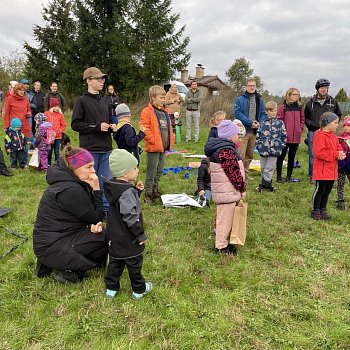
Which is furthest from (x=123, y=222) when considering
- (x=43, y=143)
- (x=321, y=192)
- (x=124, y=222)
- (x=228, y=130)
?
(x=43, y=143)

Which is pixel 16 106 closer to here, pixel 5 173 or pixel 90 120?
pixel 5 173

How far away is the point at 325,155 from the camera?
530 centimetres

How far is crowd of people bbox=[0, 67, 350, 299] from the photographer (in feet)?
10.4

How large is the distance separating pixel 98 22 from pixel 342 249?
23.7 meters

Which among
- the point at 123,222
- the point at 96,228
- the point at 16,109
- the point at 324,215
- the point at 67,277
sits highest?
the point at 16,109

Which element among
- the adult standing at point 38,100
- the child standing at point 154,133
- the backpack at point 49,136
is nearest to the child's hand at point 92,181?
the child standing at point 154,133

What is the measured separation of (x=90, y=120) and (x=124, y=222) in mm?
2296

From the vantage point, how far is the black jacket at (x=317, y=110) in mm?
7340

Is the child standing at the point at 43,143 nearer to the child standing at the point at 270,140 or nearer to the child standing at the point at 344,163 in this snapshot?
the child standing at the point at 270,140

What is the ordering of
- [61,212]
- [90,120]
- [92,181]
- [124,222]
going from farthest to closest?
[90,120]
[92,181]
[61,212]
[124,222]

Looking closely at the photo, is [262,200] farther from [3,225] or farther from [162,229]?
[3,225]

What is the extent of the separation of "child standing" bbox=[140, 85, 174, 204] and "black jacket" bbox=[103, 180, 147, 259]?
8.93 feet

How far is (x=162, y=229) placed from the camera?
195 inches

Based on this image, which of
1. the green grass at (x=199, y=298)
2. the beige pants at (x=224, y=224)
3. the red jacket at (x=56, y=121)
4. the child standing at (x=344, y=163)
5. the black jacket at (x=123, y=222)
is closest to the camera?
the green grass at (x=199, y=298)
